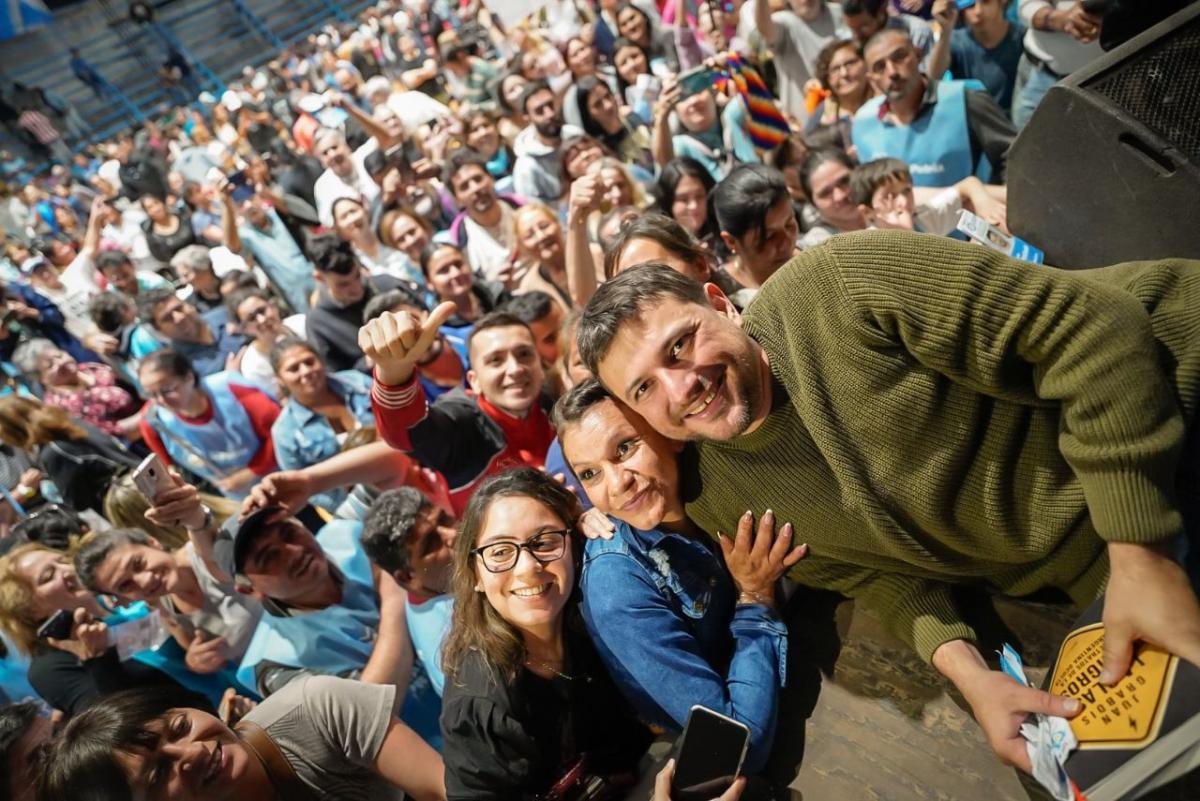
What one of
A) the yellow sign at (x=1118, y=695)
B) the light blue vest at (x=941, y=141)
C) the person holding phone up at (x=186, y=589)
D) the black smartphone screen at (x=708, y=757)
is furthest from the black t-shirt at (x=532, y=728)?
the light blue vest at (x=941, y=141)

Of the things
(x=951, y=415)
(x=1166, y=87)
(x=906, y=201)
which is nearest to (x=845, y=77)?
(x=906, y=201)

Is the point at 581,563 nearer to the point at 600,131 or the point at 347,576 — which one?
the point at 347,576

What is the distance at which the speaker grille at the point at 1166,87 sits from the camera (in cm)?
165

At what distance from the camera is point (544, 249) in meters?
3.82

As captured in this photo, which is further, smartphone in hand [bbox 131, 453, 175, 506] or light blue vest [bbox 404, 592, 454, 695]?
light blue vest [bbox 404, 592, 454, 695]

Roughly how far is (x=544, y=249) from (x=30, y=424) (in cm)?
313

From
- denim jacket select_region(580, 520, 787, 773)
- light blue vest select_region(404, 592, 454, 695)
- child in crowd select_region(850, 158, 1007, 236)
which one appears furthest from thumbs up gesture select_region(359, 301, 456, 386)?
child in crowd select_region(850, 158, 1007, 236)

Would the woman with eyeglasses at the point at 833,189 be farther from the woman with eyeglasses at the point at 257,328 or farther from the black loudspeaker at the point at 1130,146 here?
the woman with eyeglasses at the point at 257,328

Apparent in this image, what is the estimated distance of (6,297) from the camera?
6.54 meters

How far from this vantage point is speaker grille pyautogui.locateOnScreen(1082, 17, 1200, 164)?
5.43 ft

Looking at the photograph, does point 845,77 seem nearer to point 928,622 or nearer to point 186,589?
point 928,622

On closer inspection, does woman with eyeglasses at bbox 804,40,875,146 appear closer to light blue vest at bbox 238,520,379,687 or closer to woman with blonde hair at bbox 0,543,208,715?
light blue vest at bbox 238,520,379,687

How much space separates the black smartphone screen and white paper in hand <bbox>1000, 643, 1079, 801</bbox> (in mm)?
469

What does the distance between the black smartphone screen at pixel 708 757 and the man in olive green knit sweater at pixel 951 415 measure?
43 centimetres
